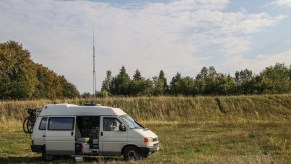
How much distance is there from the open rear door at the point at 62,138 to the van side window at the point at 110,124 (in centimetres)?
141

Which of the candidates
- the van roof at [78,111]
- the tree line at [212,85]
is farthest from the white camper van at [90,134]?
the tree line at [212,85]

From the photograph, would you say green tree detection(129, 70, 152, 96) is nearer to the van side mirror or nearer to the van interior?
the van interior

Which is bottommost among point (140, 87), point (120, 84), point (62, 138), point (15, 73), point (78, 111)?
point (62, 138)

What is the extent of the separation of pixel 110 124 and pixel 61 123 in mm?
2242

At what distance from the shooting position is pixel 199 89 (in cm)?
8325

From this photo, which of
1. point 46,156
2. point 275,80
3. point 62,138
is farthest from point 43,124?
point 275,80

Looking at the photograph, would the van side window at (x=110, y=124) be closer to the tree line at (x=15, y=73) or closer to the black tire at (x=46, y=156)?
the black tire at (x=46, y=156)

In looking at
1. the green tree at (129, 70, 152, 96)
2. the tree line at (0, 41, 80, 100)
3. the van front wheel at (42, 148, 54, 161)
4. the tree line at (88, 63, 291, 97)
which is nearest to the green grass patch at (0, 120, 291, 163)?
the van front wheel at (42, 148, 54, 161)

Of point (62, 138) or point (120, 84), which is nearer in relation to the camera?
point (62, 138)

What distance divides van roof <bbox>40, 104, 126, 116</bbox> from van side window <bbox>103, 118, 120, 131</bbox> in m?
0.26

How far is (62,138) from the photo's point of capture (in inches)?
719

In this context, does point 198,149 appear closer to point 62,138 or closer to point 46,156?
point 62,138

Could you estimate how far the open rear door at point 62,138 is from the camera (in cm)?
1822

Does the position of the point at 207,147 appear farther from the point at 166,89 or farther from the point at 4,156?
the point at 166,89
